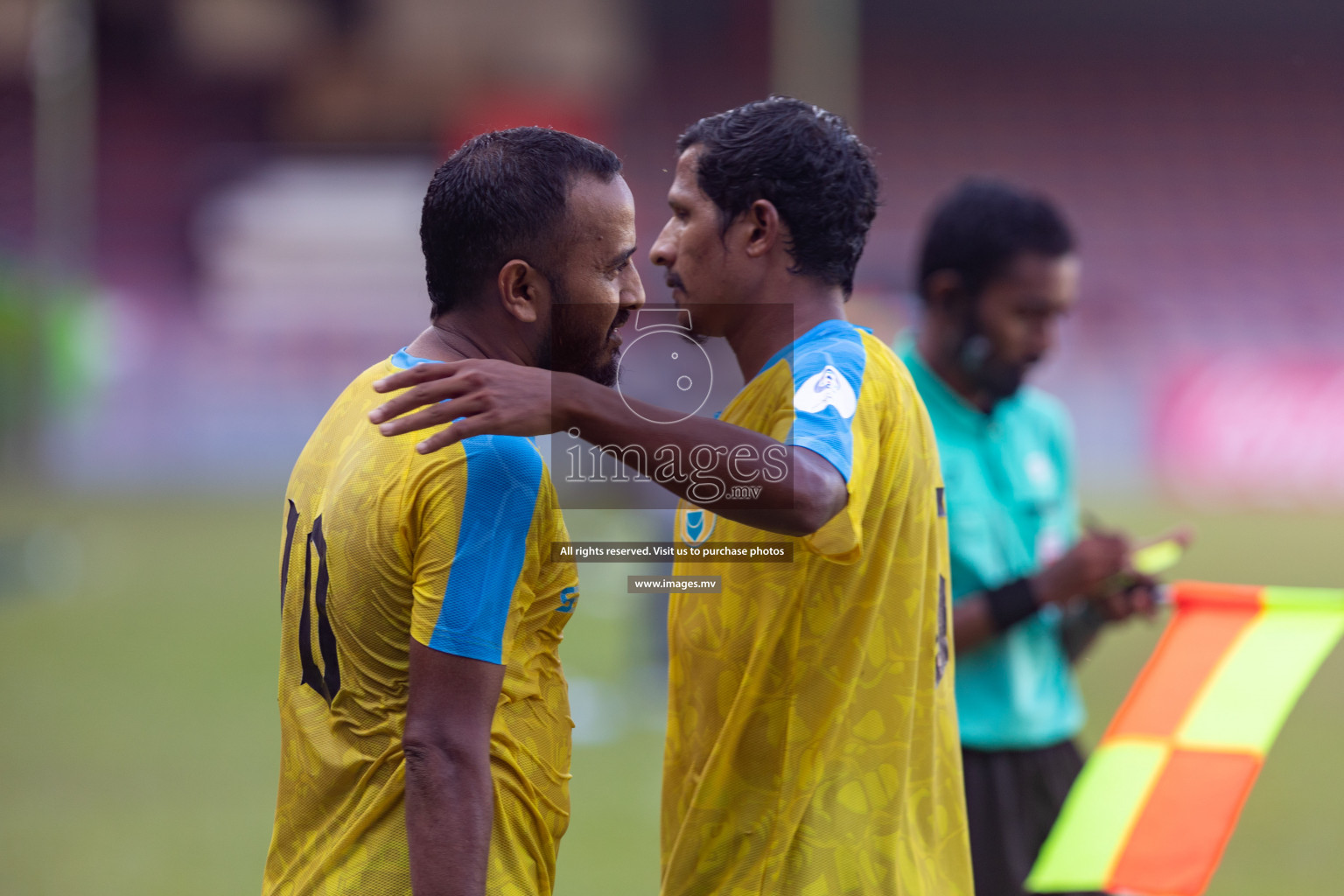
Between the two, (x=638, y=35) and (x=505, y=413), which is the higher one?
(x=638, y=35)

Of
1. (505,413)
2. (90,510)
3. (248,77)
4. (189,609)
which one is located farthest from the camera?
(248,77)

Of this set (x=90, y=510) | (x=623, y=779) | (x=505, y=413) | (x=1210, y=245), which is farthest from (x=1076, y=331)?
(x=505, y=413)

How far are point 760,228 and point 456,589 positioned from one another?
786 mm

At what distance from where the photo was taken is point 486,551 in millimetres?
1746

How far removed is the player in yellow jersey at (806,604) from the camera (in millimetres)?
1944

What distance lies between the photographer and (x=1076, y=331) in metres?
21.2

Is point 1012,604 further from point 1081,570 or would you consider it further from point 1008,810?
point 1008,810

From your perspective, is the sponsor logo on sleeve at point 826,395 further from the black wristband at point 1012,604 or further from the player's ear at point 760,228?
the black wristband at point 1012,604

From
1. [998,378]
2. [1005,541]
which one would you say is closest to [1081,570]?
[1005,541]

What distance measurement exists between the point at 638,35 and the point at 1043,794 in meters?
22.9

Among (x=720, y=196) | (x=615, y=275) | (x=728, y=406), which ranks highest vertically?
(x=720, y=196)

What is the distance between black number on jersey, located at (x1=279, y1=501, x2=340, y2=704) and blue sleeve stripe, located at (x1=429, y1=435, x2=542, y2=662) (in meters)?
0.23

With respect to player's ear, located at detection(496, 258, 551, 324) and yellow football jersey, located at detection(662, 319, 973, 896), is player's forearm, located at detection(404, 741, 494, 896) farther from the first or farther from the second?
player's ear, located at detection(496, 258, 551, 324)

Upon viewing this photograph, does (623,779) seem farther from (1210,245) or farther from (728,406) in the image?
(1210,245)
